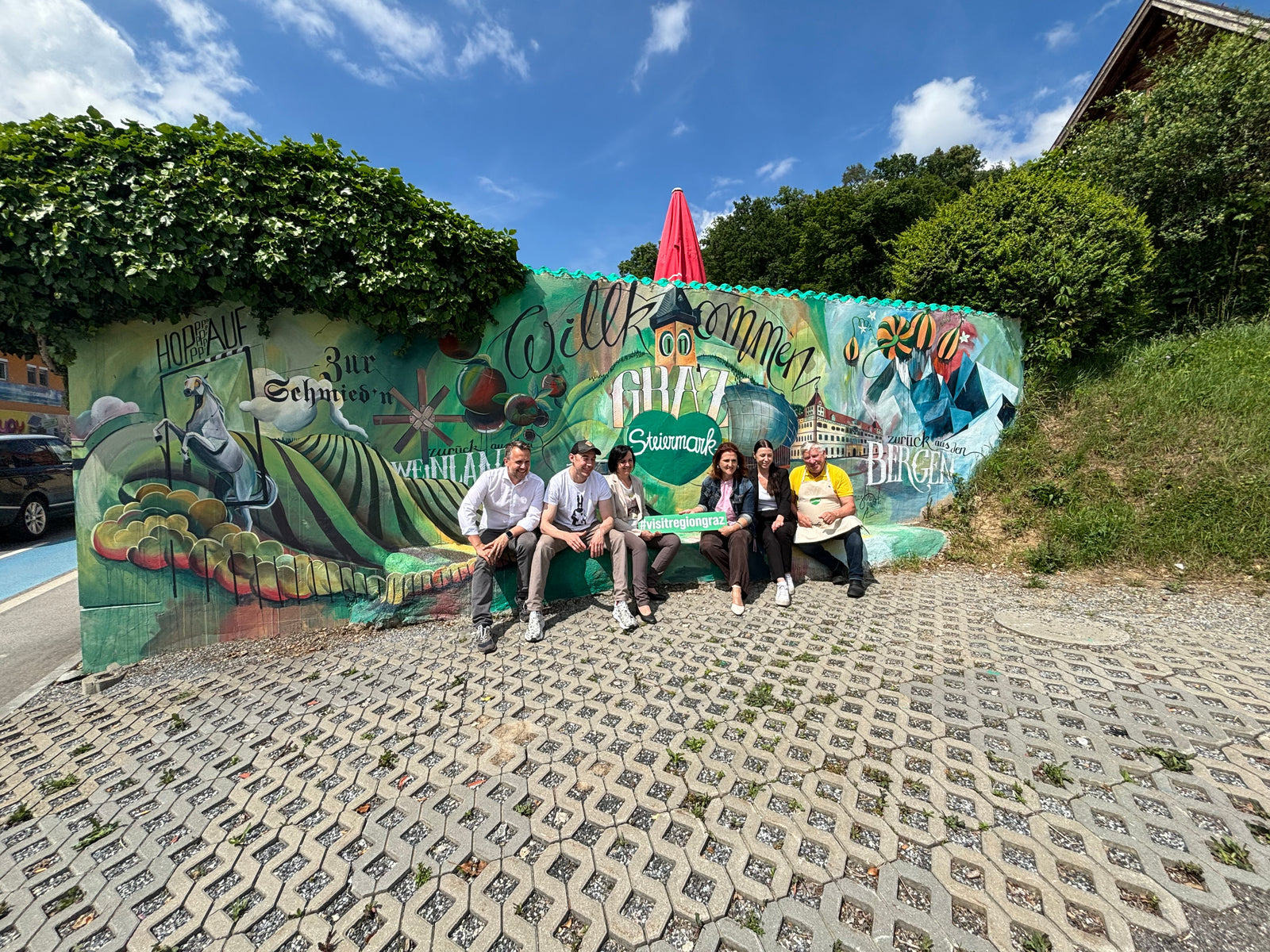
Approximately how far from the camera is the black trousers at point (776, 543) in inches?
185

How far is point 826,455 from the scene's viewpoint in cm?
542

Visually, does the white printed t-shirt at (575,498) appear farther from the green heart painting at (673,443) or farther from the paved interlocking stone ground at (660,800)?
the paved interlocking stone ground at (660,800)

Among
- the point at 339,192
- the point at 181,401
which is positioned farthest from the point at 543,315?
the point at 181,401

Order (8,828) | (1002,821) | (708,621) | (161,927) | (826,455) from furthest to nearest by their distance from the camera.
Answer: (826,455) < (708,621) < (8,828) < (1002,821) < (161,927)

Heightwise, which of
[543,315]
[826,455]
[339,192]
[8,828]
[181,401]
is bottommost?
[8,828]

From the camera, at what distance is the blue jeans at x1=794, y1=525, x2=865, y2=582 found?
4789 mm

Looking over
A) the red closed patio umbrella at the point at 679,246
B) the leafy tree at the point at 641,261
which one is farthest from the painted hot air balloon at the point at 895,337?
the leafy tree at the point at 641,261

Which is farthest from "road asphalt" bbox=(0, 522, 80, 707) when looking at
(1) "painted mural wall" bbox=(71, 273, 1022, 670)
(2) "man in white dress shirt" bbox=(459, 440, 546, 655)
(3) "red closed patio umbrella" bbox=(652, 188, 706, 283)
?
(3) "red closed patio umbrella" bbox=(652, 188, 706, 283)

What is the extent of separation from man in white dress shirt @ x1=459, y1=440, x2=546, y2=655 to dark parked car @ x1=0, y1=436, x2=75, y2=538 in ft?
30.2

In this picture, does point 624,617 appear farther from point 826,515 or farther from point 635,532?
point 826,515

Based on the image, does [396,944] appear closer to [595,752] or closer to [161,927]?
[161,927]

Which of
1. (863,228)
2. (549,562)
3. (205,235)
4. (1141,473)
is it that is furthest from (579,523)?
(863,228)

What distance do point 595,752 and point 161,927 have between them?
1688 mm

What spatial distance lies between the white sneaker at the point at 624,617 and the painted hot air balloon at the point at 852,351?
373 cm
